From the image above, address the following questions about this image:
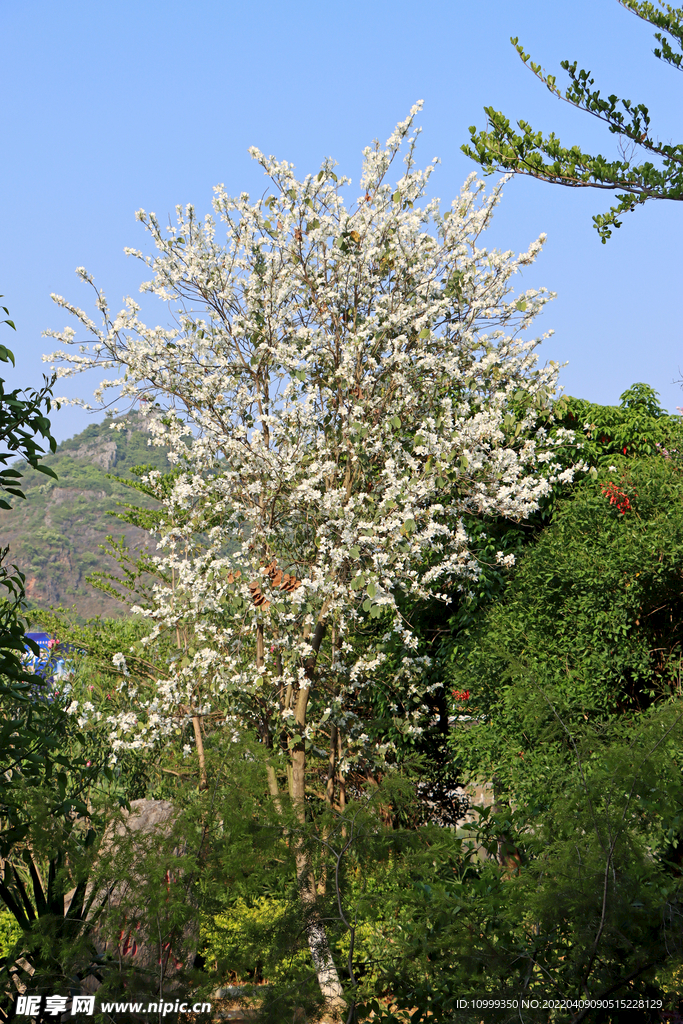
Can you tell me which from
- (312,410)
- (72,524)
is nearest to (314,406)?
(312,410)

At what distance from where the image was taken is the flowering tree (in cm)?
603

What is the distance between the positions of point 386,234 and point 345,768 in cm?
456

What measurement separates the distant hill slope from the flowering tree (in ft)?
168

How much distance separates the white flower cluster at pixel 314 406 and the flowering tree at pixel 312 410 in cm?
2

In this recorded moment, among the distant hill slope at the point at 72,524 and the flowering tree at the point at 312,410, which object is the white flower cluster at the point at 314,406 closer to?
the flowering tree at the point at 312,410

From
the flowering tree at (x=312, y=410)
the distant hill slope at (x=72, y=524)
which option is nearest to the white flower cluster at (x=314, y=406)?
the flowering tree at (x=312, y=410)

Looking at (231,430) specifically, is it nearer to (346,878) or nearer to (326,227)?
(326,227)

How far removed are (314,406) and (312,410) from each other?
6.1 inches

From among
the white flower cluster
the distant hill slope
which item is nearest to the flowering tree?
the white flower cluster

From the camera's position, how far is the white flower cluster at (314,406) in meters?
6.04

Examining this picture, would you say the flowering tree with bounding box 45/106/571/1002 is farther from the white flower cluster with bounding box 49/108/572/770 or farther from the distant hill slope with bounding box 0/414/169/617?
the distant hill slope with bounding box 0/414/169/617

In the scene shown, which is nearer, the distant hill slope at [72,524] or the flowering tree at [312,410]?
the flowering tree at [312,410]

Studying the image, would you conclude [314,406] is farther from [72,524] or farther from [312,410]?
[72,524]

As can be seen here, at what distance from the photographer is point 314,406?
6211mm
